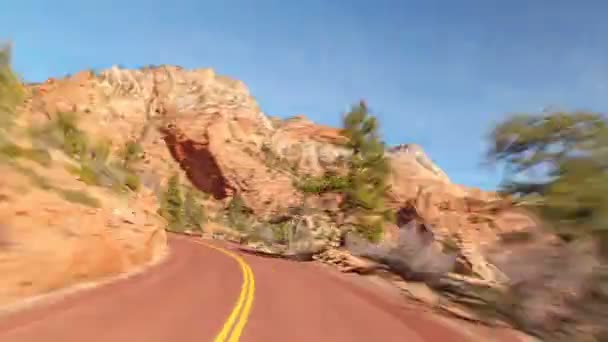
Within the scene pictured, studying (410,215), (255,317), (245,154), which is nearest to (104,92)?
(245,154)

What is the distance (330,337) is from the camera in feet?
26.5

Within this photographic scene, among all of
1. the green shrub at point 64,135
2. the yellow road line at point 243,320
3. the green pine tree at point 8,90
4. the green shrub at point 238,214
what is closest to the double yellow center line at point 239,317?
the yellow road line at point 243,320

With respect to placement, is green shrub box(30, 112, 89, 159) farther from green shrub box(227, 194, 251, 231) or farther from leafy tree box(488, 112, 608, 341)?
green shrub box(227, 194, 251, 231)

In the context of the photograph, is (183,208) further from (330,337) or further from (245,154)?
(330,337)

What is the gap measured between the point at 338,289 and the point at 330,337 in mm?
7209

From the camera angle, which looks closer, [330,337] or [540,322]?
[330,337]

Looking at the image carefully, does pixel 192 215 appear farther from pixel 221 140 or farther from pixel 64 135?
pixel 64 135

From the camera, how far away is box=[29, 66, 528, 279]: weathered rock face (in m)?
67.3

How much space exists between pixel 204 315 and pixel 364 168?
2685 centimetres

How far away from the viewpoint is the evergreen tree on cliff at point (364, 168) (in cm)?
A: 3375

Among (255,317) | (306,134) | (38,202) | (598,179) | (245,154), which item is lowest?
(255,317)

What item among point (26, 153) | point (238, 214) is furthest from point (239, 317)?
point (238, 214)

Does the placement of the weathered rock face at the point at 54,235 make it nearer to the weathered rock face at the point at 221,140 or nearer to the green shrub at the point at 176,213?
the green shrub at the point at 176,213

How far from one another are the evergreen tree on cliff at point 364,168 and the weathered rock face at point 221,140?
22863 mm
